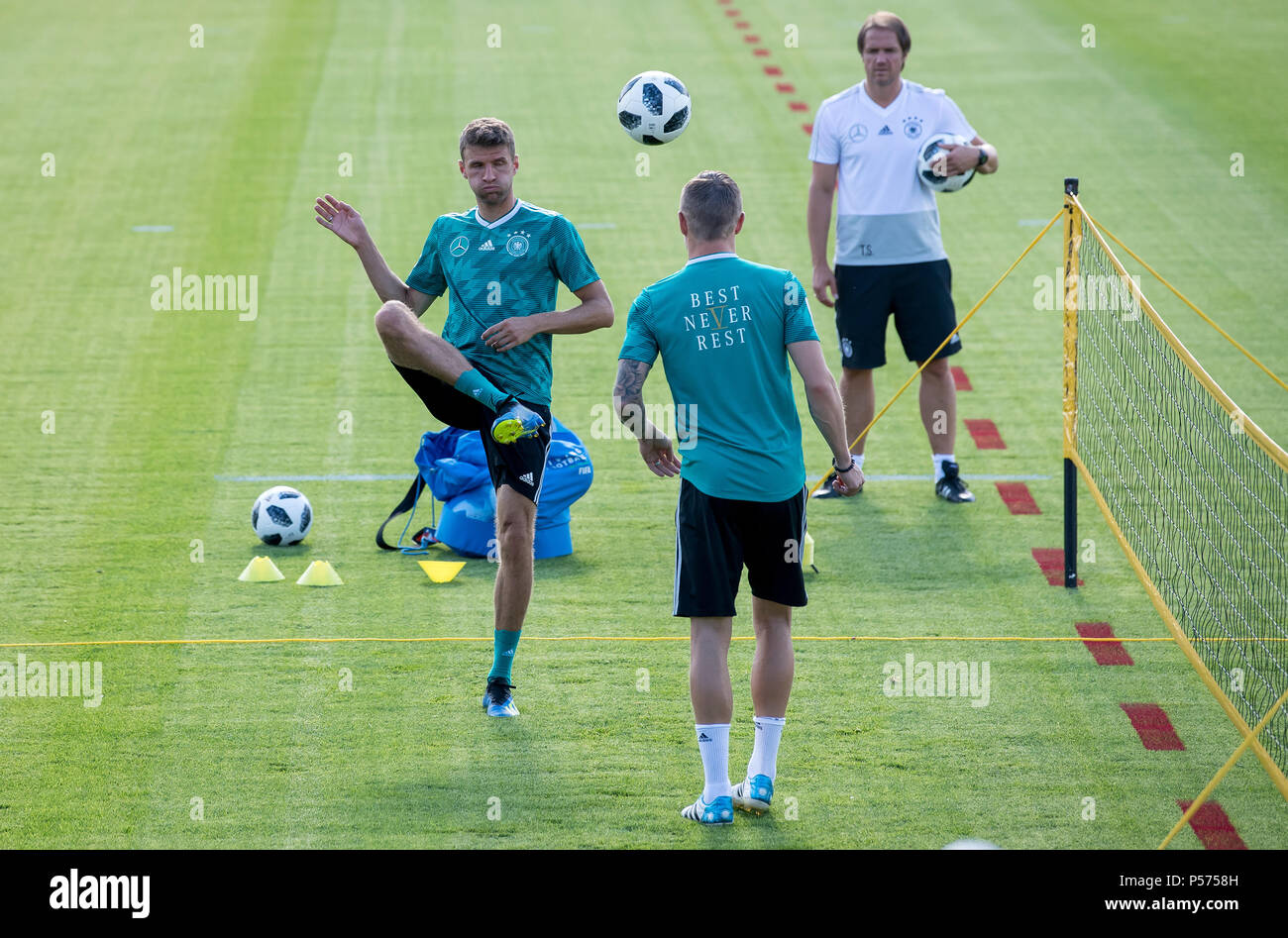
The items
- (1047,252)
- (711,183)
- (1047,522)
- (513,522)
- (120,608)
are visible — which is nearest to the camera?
(711,183)

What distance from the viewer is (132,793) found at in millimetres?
5324

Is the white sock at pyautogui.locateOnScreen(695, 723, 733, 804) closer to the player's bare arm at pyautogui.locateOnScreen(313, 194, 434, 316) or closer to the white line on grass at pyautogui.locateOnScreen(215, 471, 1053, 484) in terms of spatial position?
the player's bare arm at pyautogui.locateOnScreen(313, 194, 434, 316)

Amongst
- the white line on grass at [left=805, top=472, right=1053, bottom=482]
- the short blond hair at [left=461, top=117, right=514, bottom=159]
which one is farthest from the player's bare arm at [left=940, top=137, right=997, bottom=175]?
the short blond hair at [left=461, top=117, right=514, bottom=159]

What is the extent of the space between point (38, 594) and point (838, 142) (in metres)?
4.68

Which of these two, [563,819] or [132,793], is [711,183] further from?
[132,793]

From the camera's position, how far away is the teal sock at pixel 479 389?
231 inches

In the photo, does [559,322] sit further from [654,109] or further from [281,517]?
[281,517]

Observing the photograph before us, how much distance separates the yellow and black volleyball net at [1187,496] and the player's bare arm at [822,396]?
137cm

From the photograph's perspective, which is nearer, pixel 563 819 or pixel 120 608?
pixel 563 819

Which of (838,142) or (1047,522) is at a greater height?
(838,142)

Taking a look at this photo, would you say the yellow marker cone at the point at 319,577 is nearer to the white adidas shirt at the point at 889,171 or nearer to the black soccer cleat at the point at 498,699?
the black soccer cleat at the point at 498,699

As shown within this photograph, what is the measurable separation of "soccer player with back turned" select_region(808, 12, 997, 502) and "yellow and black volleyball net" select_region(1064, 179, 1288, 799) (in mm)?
831

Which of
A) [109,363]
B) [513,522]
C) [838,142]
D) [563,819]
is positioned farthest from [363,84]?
[563,819]

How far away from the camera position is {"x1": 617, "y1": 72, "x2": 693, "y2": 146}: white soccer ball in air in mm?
7496
